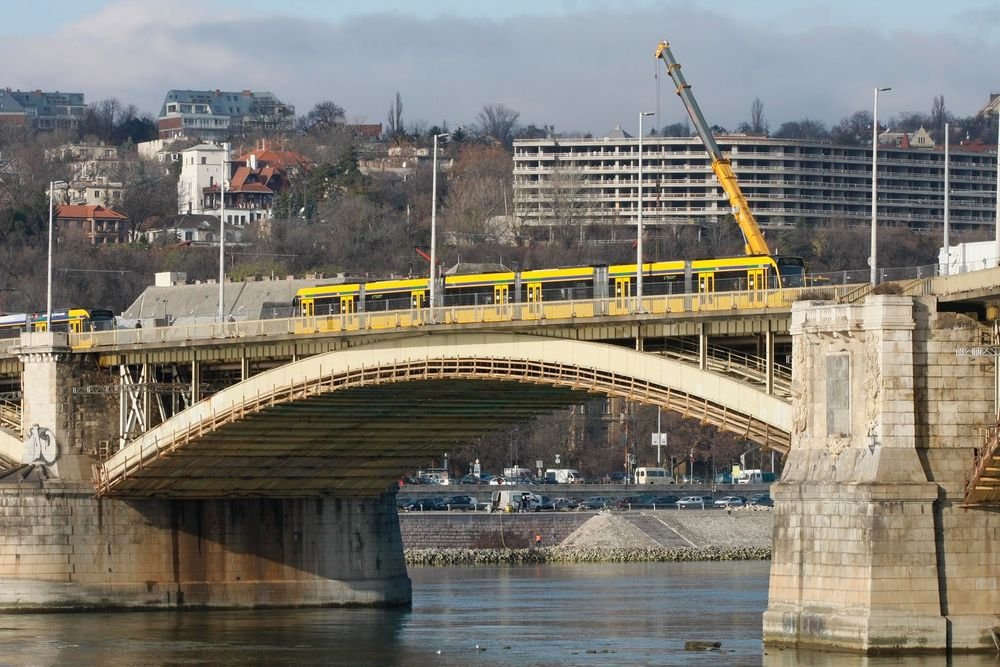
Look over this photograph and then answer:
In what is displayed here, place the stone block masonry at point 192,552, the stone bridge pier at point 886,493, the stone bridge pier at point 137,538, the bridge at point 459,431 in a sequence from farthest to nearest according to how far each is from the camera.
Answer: the stone bridge pier at point 137,538, the stone block masonry at point 192,552, the bridge at point 459,431, the stone bridge pier at point 886,493

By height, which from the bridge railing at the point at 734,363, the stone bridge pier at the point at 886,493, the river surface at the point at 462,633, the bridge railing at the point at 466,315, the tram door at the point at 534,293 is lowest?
the river surface at the point at 462,633

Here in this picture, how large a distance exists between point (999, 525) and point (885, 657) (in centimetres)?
468

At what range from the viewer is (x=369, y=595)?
89.7 meters

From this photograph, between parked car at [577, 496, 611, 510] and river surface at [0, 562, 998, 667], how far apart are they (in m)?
36.4

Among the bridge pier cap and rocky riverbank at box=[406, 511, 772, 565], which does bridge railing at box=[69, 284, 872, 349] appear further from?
rocky riverbank at box=[406, 511, 772, 565]

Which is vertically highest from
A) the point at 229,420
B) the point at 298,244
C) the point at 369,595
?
the point at 298,244

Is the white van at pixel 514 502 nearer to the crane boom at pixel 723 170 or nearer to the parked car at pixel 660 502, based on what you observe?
the parked car at pixel 660 502

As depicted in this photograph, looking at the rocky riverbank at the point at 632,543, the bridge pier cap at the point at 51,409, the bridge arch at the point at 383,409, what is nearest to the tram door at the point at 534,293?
the bridge arch at the point at 383,409

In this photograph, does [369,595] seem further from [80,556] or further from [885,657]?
[885,657]

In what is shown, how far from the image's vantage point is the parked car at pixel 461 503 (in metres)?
133

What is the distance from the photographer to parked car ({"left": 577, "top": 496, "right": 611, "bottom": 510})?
136450 mm

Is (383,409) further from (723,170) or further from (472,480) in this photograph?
(472,480)

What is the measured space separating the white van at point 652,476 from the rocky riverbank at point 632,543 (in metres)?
23.3

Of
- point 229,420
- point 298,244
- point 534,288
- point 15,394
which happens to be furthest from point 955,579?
point 298,244
